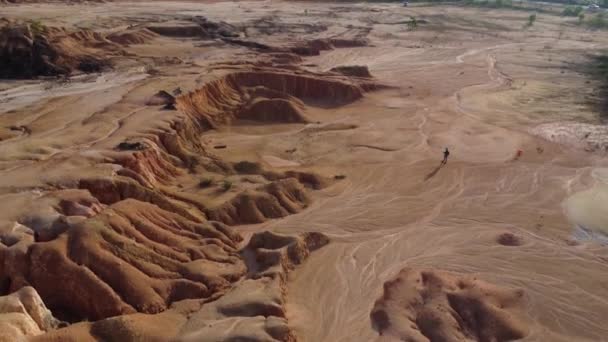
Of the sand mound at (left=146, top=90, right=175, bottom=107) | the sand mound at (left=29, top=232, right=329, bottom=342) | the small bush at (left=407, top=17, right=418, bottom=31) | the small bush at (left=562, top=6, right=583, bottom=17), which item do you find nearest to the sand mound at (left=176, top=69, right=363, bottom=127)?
the sand mound at (left=146, top=90, right=175, bottom=107)

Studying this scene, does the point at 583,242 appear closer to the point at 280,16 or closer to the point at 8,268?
the point at 8,268

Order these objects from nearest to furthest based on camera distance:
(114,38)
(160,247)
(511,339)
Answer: (511,339)
(160,247)
(114,38)

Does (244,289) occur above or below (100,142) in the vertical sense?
below

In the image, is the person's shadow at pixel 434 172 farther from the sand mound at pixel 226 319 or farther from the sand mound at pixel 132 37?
the sand mound at pixel 132 37

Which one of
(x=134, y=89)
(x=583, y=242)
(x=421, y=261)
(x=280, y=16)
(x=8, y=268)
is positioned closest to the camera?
(x=8, y=268)

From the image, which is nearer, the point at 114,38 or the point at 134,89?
the point at 134,89

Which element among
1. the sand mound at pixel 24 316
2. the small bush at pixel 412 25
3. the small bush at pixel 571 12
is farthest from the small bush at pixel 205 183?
the small bush at pixel 571 12

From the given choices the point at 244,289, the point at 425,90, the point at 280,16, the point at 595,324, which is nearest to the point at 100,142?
the point at 244,289

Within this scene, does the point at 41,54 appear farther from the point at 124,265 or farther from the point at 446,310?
the point at 446,310
